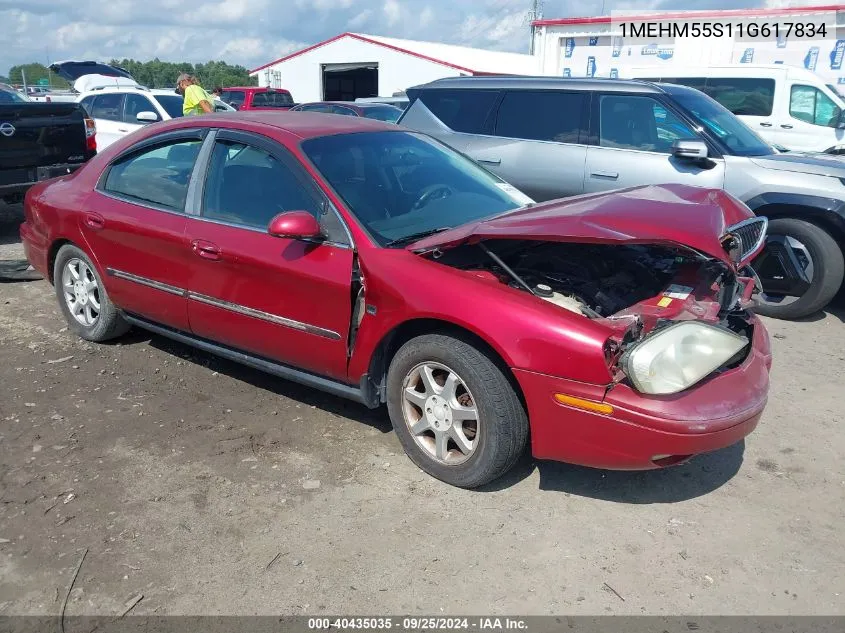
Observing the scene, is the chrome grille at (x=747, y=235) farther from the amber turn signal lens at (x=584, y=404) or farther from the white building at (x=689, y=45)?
the white building at (x=689, y=45)

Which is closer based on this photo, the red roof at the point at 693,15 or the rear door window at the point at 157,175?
the rear door window at the point at 157,175

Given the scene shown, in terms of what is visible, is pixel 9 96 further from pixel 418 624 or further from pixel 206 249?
pixel 418 624

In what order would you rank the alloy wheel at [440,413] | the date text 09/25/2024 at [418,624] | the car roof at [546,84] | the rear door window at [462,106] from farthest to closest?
1. the rear door window at [462,106]
2. the car roof at [546,84]
3. the alloy wheel at [440,413]
4. the date text 09/25/2024 at [418,624]

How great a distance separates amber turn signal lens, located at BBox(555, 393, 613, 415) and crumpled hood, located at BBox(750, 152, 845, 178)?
406 cm

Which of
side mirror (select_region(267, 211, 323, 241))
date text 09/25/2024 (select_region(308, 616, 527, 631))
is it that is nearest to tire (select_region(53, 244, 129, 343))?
side mirror (select_region(267, 211, 323, 241))

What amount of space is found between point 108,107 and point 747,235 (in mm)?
11814

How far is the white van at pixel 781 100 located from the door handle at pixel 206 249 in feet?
32.0

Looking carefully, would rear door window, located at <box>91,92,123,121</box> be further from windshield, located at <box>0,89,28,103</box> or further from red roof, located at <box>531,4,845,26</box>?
red roof, located at <box>531,4,845,26</box>

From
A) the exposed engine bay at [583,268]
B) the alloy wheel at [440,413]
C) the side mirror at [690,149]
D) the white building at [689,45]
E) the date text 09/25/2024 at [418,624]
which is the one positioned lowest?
the date text 09/25/2024 at [418,624]

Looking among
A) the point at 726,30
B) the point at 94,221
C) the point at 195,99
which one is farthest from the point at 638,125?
the point at 726,30

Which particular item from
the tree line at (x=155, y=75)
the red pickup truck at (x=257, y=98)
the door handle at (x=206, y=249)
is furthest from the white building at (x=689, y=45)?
the tree line at (x=155, y=75)

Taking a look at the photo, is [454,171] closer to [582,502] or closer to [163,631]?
[582,502]

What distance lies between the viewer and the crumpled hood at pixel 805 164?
5797 millimetres

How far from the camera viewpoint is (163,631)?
8.36ft
